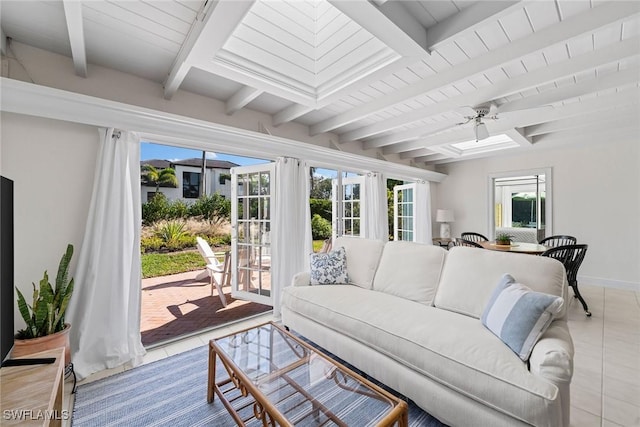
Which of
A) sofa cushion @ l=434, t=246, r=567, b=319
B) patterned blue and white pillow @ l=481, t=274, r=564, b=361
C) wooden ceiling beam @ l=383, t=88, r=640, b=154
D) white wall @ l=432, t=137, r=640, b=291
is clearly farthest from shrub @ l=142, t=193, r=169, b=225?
white wall @ l=432, t=137, r=640, b=291

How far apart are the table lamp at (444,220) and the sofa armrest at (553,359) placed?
451 cm

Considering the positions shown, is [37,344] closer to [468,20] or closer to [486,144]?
[468,20]

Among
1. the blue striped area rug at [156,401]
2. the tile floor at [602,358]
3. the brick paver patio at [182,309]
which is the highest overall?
the tile floor at [602,358]

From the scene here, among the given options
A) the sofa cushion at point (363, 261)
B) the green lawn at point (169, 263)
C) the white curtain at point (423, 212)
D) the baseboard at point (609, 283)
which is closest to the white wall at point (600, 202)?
the baseboard at point (609, 283)

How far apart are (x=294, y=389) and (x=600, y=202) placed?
5440 millimetres

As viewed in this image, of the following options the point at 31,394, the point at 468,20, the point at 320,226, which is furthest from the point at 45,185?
the point at 320,226

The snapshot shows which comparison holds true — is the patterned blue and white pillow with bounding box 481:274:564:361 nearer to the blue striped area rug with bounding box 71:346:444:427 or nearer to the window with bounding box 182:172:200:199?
the blue striped area rug with bounding box 71:346:444:427

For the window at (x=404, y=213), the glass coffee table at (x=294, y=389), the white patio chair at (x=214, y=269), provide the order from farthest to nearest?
the window at (x=404, y=213)
the white patio chair at (x=214, y=269)
the glass coffee table at (x=294, y=389)

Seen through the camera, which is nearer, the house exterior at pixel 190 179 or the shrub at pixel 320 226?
the house exterior at pixel 190 179

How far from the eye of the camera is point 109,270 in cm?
223

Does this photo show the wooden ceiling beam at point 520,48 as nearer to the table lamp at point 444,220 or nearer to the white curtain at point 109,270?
the white curtain at point 109,270

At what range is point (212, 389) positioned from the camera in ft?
5.95

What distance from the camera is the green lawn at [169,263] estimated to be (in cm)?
578

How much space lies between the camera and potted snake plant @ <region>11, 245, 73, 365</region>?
176 cm
